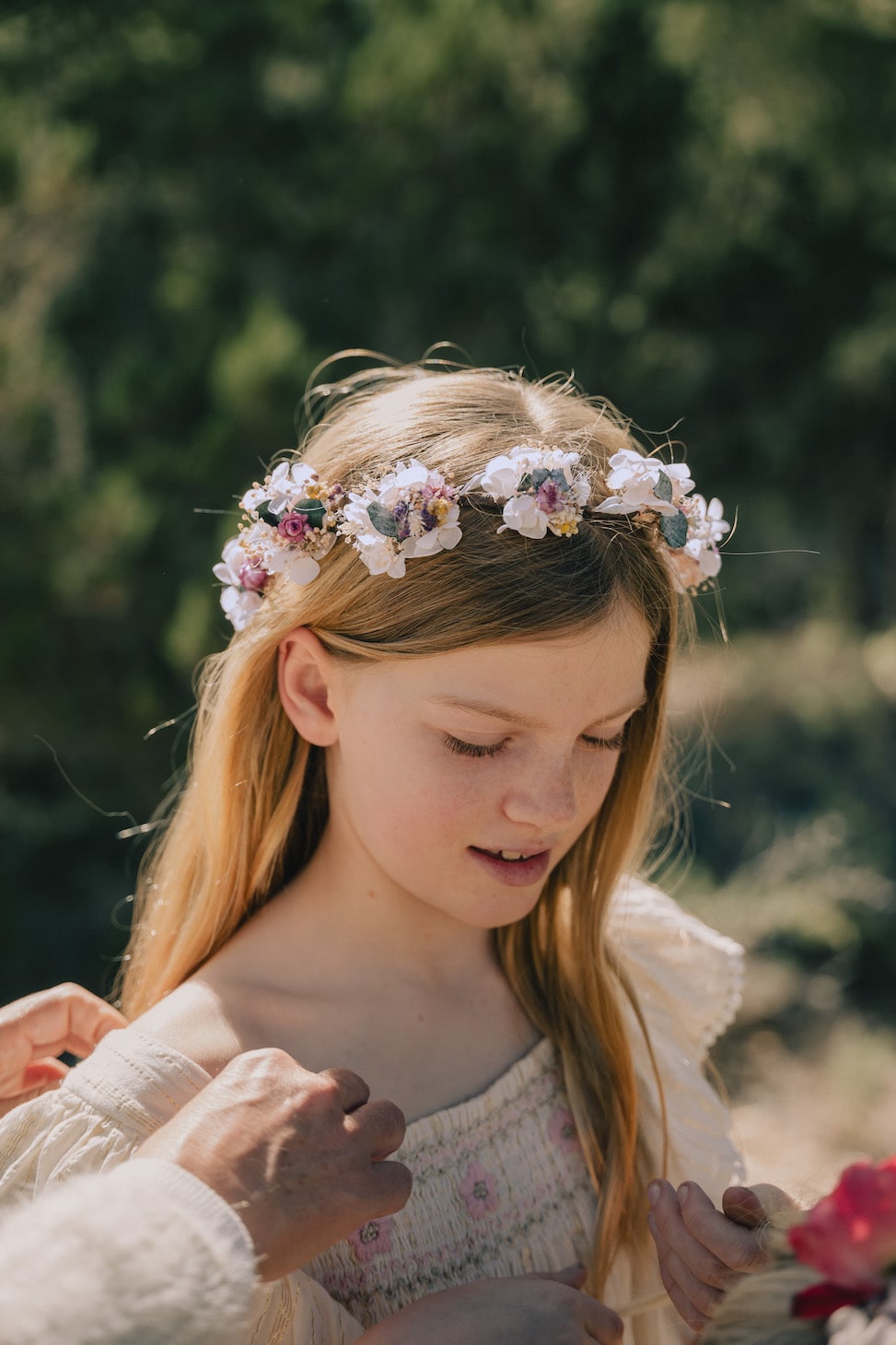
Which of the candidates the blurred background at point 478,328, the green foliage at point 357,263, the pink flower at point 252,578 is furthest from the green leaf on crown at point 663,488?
the green foliage at point 357,263

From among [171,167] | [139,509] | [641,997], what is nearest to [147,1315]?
[641,997]

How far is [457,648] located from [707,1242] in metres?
0.63

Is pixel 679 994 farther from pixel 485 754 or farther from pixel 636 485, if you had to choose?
pixel 636 485

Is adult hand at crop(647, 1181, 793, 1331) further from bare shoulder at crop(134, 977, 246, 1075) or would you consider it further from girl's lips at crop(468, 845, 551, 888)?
bare shoulder at crop(134, 977, 246, 1075)

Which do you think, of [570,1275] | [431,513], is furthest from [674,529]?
[570,1275]

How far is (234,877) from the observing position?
157cm

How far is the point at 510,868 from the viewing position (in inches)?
54.0

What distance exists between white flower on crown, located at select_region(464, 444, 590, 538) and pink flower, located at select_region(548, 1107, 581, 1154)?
73 centimetres

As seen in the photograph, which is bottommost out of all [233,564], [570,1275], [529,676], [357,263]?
[570,1275]

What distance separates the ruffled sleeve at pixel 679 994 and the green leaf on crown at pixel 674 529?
Result: 2.04 ft

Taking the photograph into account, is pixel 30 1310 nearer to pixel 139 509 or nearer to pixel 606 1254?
pixel 606 1254

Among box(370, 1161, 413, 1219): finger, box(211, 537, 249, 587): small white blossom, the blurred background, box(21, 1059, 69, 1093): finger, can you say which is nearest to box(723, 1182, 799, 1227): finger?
box(370, 1161, 413, 1219): finger

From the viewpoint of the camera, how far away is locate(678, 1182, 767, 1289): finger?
3.57 ft

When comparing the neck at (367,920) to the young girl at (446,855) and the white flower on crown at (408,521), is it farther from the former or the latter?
the white flower on crown at (408,521)
